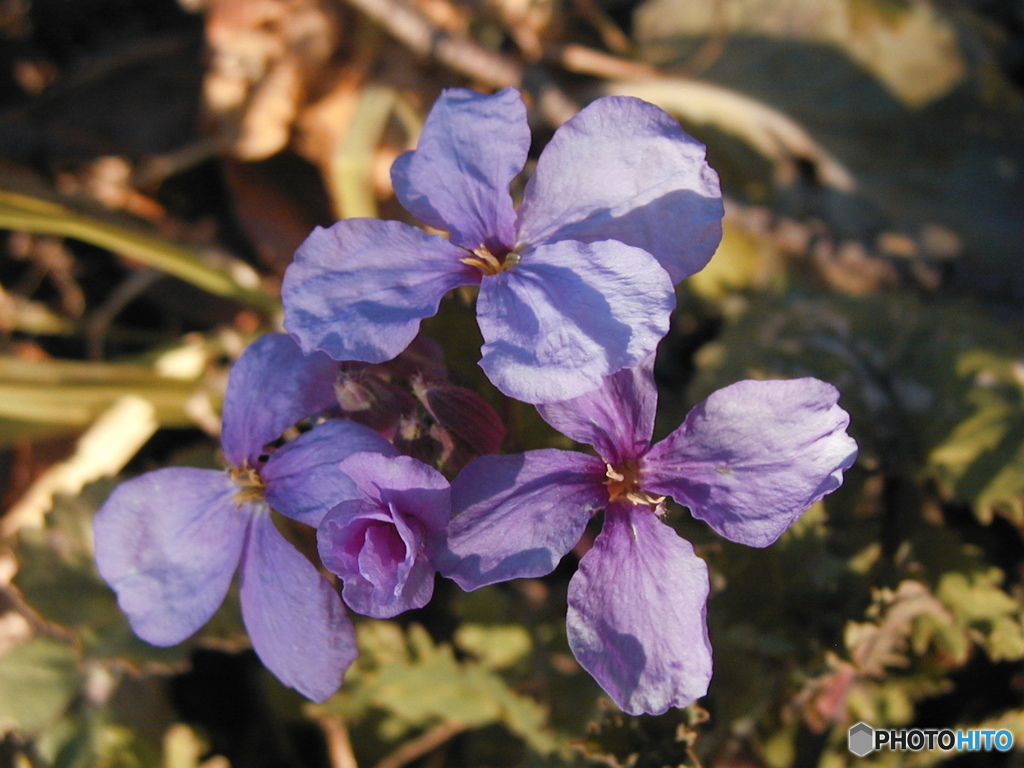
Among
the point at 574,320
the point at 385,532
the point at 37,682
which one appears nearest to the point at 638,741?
the point at 385,532

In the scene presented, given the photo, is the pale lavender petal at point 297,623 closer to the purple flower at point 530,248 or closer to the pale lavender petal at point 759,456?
the purple flower at point 530,248

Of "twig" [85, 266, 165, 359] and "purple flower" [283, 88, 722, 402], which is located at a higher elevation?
"purple flower" [283, 88, 722, 402]

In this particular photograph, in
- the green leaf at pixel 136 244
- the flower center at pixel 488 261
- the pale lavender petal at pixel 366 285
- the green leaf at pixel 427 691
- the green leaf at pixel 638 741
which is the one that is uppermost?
the pale lavender petal at pixel 366 285

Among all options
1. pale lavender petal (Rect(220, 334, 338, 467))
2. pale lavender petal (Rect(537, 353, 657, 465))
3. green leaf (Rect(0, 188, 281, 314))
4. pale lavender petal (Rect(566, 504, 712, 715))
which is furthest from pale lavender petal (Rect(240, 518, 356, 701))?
green leaf (Rect(0, 188, 281, 314))

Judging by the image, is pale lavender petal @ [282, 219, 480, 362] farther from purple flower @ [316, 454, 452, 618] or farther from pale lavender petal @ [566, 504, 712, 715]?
pale lavender petal @ [566, 504, 712, 715]

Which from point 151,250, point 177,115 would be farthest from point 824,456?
point 177,115

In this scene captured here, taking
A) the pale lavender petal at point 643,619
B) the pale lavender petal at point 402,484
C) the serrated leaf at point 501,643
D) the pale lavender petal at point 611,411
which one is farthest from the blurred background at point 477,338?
the pale lavender petal at point 402,484
